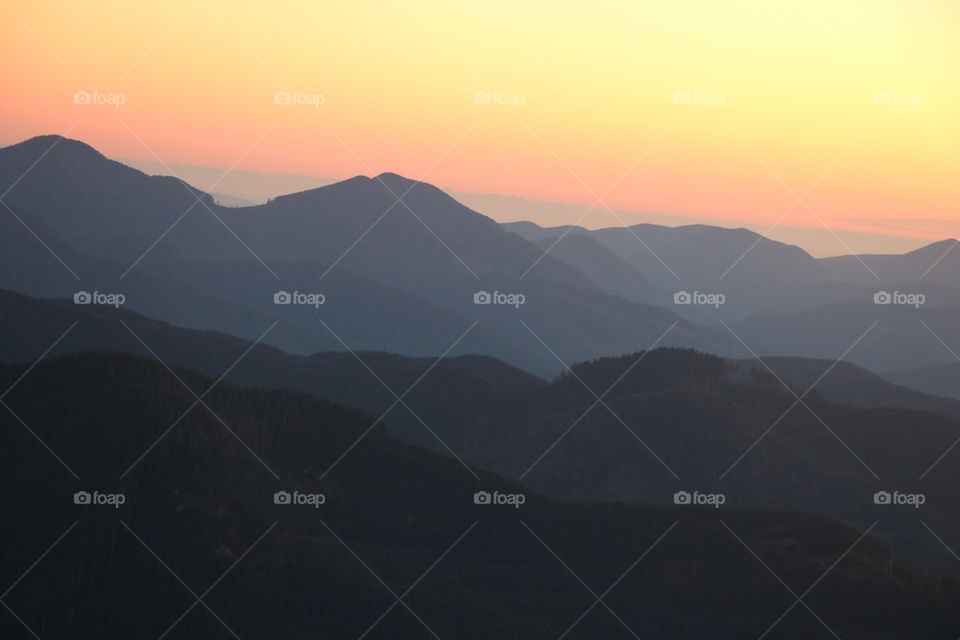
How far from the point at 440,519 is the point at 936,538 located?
107 metres

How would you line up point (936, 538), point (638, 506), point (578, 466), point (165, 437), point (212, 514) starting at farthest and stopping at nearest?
point (578, 466) → point (936, 538) → point (638, 506) → point (165, 437) → point (212, 514)

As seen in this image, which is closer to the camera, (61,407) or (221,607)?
(221,607)

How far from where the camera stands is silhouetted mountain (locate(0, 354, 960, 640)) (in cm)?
8525

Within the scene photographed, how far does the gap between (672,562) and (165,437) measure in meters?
48.4

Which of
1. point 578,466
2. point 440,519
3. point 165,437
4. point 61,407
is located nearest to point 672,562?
point 440,519

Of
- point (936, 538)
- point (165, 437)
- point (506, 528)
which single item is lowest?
point (936, 538)

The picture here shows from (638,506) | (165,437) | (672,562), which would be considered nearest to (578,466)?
(638,506)

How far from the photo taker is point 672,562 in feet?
335

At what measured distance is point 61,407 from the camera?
10194cm

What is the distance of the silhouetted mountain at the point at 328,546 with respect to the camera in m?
85.2

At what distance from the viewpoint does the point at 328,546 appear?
96.6 meters

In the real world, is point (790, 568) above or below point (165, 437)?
below

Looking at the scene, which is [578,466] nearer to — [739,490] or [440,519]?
[739,490]

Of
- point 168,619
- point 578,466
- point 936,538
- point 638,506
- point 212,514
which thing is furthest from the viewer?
point 578,466
